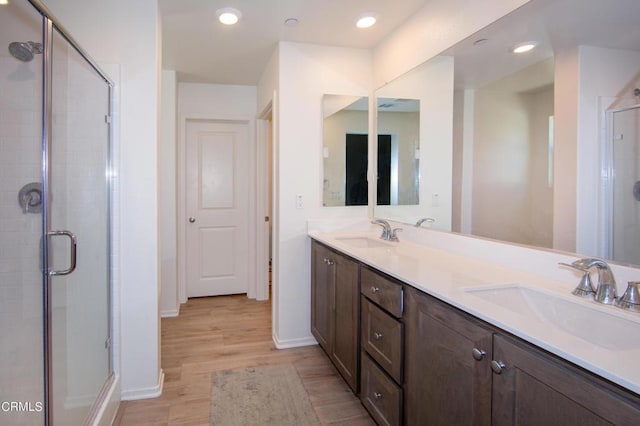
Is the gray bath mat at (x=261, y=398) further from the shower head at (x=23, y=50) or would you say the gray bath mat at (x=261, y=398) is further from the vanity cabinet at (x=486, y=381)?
the shower head at (x=23, y=50)

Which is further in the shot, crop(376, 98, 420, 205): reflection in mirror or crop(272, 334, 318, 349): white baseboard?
crop(272, 334, 318, 349): white baseboard

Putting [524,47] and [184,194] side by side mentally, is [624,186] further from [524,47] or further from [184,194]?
[184,194]

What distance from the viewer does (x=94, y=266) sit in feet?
6.86

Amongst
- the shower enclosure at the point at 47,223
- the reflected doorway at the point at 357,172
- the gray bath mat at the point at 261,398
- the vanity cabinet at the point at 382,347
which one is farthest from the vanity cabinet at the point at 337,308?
the shower enclosure at the point at 47,223

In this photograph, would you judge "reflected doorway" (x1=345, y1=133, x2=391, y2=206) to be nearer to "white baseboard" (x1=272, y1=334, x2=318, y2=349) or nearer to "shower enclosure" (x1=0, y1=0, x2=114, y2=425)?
"white baseboard" (x1=272, y1=334, x2=318, y2=349)

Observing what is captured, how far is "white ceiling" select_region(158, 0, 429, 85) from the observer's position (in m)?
2.38

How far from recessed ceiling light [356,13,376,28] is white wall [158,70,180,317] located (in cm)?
204

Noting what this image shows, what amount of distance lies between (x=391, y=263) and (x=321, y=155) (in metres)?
1.45

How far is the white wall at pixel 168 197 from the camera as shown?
3750 millimetres

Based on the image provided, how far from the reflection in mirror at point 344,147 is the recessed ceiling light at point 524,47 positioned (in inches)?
59.6

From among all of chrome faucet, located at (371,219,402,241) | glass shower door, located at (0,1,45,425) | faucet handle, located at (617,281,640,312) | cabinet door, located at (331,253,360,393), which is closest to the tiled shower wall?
glass shower door, located at (0,1,45,425)

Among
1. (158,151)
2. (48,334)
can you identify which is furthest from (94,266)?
(158,151)

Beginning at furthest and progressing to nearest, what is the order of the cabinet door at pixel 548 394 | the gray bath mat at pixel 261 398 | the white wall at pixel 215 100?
1. the white wall at pixel 215 100
2. the gray bath mat at pixel 261 398
3. the cabinet door at pixel 548 394

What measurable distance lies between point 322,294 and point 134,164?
149 cm
